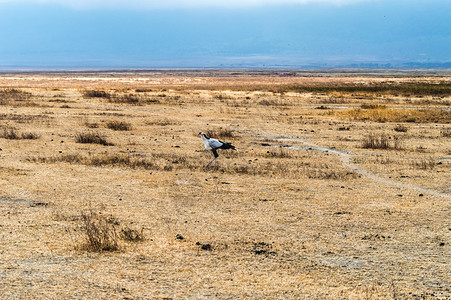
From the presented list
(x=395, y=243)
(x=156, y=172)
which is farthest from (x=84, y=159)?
(x=395, y=243)

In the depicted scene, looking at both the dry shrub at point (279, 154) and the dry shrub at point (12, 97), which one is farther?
the dry shrub at point (12, 97)

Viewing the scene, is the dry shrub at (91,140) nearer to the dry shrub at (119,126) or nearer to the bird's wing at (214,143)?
the dry shrub at (119,126)

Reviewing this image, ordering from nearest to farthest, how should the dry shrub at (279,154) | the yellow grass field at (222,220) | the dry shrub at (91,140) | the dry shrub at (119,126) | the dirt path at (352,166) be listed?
the yellow grass field at (222,220)
the dirt path at (352,166)
the dry shrub at (279,154)
the dry shrub at (91,140)
the dry shrub at (119,126)

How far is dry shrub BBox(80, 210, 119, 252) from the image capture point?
8.20m

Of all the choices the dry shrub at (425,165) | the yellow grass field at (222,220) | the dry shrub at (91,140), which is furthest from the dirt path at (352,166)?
the dry shrub at (91,140)

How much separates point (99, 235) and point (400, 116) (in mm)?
28407

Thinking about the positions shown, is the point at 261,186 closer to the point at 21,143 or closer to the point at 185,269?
the point at 185,269

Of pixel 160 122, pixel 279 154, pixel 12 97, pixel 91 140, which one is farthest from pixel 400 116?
pixel 12 97

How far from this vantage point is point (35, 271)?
24.1 feet

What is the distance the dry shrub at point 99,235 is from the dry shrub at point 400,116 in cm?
2556

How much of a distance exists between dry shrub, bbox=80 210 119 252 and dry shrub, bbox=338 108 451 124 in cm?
2556

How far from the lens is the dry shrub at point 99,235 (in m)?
8.20

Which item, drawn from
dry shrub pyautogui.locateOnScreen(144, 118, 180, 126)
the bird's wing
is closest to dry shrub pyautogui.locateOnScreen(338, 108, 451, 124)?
dry shrub pyautogui.locateOnScreen(144, 118, 180, 126)

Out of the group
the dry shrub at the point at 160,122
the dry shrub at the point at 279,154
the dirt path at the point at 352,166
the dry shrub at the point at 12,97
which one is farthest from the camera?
the dry shrub at the point at 12,97
